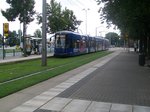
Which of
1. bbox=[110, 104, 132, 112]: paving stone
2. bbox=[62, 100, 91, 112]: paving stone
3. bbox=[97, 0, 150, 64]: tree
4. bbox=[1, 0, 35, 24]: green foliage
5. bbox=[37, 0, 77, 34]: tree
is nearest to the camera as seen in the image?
bbox=[62, 100, 91, 112]: paving stone

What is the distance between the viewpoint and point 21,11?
149 ft

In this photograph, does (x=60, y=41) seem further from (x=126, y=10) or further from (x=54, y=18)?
(x=54, y=18)

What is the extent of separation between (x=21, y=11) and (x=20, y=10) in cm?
18

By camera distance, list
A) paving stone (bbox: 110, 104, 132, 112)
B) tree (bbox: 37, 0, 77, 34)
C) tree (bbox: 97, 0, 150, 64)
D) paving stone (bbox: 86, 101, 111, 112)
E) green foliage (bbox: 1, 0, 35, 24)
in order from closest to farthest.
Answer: paving stone (bbox: 86, 101, 111, 112), paving stone (bbox: 110, 104, 132, 112), tree (bbox: 97, 0, 150, 64), green foliage (bbox: 1, 0, 35, 24), tree (bbox: 37, 0, 77, 34)

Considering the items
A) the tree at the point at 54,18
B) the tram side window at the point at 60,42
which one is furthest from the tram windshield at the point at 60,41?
the tree at the point at 54,18

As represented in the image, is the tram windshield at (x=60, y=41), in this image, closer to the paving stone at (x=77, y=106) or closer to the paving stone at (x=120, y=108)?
the paving stone at (x=77, y=106)

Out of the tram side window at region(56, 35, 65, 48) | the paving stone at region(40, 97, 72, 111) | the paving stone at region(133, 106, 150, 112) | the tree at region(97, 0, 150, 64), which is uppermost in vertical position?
the tree at region(97, 0, 150, 64)

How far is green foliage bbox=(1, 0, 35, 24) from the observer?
45094 millimetres

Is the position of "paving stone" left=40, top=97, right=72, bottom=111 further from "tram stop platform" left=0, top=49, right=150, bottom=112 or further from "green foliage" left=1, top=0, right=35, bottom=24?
"green foliage" left=1, top=0, right=35, bottom=24

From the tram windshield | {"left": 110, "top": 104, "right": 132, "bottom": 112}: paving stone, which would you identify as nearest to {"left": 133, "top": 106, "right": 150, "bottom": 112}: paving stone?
{"left": 110, "top": 104, "right": 132, "bottom": 112}: paving stone

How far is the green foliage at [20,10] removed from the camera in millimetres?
45094

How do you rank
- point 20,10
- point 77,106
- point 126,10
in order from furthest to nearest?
point 20,10
point 126,10
point 77,106

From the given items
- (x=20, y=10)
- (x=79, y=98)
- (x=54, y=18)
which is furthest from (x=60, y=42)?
(x=79, y=98)

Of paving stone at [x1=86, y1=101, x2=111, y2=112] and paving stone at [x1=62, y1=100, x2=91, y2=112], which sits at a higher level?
paving stone at [x1=62, y1=100, x2=91, y2=112]
